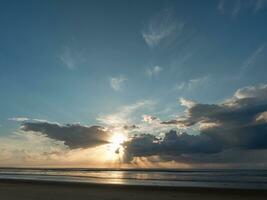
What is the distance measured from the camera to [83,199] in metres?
25.1

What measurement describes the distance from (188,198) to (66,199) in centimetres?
970

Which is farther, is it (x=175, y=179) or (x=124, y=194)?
(x=175, y=179)

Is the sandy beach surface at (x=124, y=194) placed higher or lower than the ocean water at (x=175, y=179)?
lower

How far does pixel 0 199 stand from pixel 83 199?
18.9 feet

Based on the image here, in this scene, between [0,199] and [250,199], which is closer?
[0,199]

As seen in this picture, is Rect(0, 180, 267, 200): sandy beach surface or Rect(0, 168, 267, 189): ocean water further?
Rect(0, 168, 267, 189): ocean water

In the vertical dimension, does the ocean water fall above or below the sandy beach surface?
above

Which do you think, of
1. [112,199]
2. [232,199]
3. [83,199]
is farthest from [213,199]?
[83,199]

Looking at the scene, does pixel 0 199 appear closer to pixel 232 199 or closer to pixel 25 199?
pixel 25 199

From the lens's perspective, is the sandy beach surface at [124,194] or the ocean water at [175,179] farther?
the ocean water at [175,179]

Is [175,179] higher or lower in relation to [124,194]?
higher

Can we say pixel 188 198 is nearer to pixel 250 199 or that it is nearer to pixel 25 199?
pixel 250 199

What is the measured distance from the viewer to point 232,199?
26.7 m

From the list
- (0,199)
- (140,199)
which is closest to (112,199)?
(140,199)
